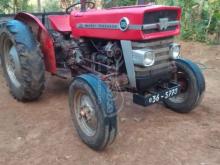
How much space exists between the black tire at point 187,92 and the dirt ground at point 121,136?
12cm

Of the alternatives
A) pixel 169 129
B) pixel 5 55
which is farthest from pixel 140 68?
pixel 5 55

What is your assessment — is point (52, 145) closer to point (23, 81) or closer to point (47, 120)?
point (47, 120)

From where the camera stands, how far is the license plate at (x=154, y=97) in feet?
13.5

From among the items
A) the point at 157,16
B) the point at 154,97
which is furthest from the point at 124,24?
the point at 154,97

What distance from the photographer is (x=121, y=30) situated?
3.99 meters

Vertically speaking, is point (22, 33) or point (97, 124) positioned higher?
point (22, 33)

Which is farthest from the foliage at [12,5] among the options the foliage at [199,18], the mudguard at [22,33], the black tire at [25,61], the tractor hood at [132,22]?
the tractor hood at [132,22]

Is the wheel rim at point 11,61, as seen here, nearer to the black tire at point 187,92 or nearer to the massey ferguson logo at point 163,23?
the massey ferguson logo at point 163,23

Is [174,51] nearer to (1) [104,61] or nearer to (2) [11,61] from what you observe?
(1) [104,61]

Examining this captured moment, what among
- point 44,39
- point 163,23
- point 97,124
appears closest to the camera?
point 97,124

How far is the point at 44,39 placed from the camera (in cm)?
511

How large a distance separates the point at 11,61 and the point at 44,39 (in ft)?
2.10

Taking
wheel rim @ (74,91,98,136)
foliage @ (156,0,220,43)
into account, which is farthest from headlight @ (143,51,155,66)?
foliage @ (156,0,220,43)

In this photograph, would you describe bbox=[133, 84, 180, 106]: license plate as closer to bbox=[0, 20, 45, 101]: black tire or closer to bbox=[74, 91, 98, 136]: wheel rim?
bbox=[74, 91, 98, 136]: wheel rim
